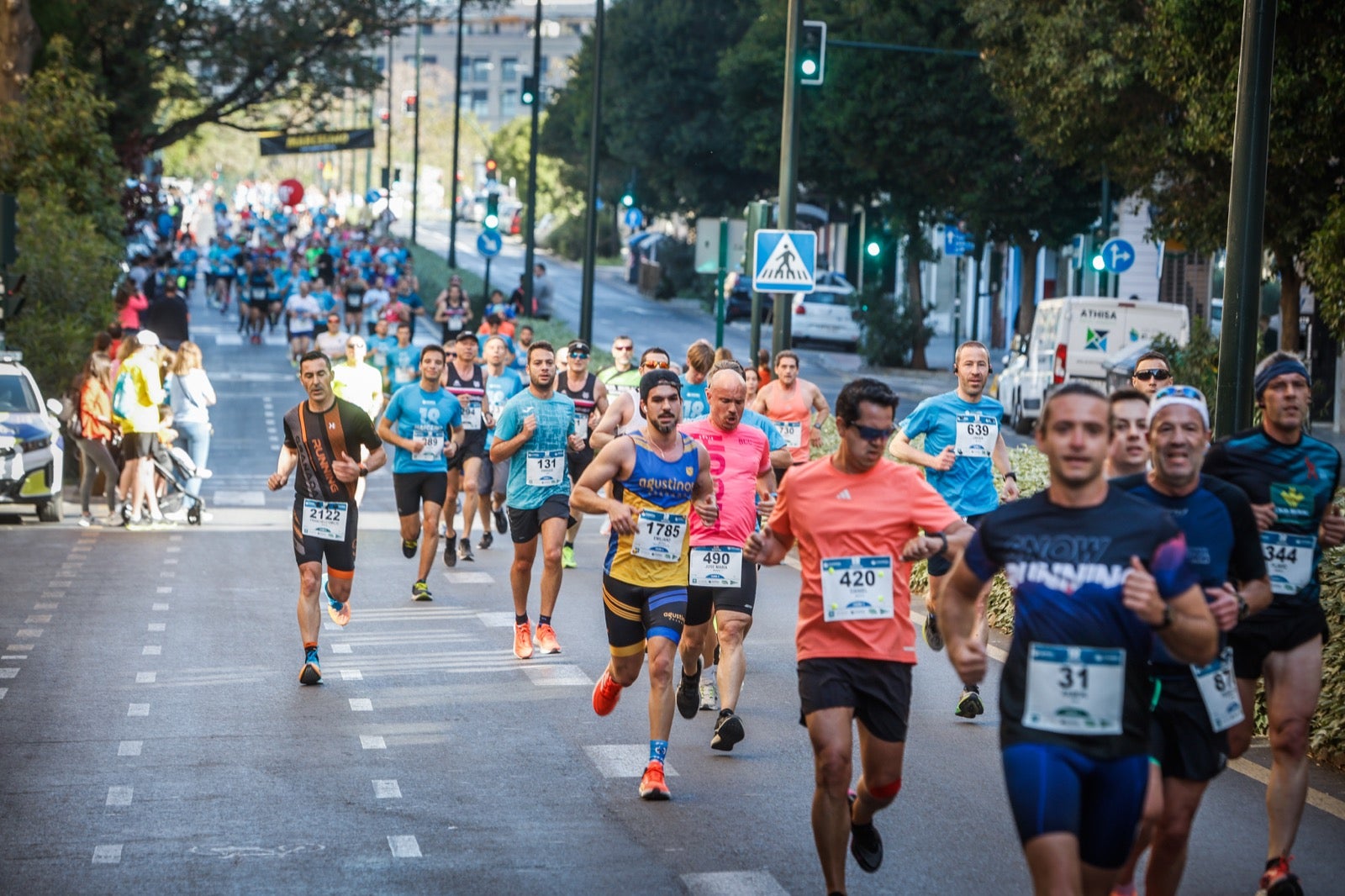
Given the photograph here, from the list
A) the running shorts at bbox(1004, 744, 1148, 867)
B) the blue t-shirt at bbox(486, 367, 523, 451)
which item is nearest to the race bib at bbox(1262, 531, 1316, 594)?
the running shorts at bbox(1004, 744, 1148, 867)

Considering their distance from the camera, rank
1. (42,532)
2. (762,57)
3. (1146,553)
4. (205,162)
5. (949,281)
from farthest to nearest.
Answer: (205,162)
(949,281)
(762,57)
(42,532)
(1146,553)

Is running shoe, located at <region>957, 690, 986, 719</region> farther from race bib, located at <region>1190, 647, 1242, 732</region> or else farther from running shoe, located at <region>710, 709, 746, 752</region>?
race bib, located at <region>1190, 647, 1242, 732</region>

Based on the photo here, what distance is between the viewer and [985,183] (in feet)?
136

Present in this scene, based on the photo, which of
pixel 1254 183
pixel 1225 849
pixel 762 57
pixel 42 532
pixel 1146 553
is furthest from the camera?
pixel 762 57

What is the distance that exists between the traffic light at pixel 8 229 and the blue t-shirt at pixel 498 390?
7682 millimetres

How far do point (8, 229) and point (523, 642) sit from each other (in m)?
12.2

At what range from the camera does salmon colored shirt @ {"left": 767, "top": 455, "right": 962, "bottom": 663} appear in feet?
22.7

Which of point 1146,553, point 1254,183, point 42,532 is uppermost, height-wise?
point 1254,183

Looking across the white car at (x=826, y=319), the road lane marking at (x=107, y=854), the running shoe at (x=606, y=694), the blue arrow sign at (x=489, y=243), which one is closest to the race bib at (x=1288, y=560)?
the running shoe at (x=606, y=694)

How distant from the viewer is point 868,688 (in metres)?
6.88

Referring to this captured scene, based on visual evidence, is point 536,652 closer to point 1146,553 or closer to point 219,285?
point 1146,553

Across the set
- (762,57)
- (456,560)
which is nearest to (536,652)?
(456,560)

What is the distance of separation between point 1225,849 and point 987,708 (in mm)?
2989

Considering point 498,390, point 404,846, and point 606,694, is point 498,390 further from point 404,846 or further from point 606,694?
point 404,846
